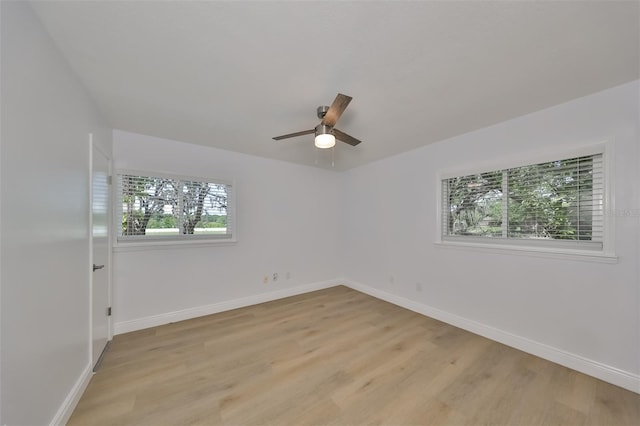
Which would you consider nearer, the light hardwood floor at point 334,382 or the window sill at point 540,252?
→ the light hardwood floor at point 334,382

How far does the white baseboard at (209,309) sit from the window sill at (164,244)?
0.86 metres

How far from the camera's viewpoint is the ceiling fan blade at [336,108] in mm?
1669

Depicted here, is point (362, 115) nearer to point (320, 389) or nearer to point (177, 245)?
point (320, 389)

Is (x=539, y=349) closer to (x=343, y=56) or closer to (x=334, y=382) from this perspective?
(x=334, y=382)

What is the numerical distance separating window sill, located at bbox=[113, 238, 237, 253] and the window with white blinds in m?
3.25

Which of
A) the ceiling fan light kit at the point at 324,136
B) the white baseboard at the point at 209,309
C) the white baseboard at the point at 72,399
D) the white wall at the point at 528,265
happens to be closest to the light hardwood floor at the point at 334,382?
the white baseboard at the point at 72,399

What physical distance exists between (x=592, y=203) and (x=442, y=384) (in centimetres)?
209

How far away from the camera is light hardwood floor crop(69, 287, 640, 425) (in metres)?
1.59

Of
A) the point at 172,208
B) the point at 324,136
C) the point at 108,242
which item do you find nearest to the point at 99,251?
the point at 108,242

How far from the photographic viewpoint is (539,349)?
89.6 inches

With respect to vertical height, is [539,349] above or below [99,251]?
below

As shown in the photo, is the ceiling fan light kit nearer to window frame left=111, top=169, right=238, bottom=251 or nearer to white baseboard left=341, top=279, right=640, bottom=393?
window frame left=111, top=169, right=238, bottom=251

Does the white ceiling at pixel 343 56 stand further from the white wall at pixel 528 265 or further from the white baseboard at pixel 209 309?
the white baseboard at pixel 209 309

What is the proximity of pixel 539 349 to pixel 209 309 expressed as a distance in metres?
3.91
